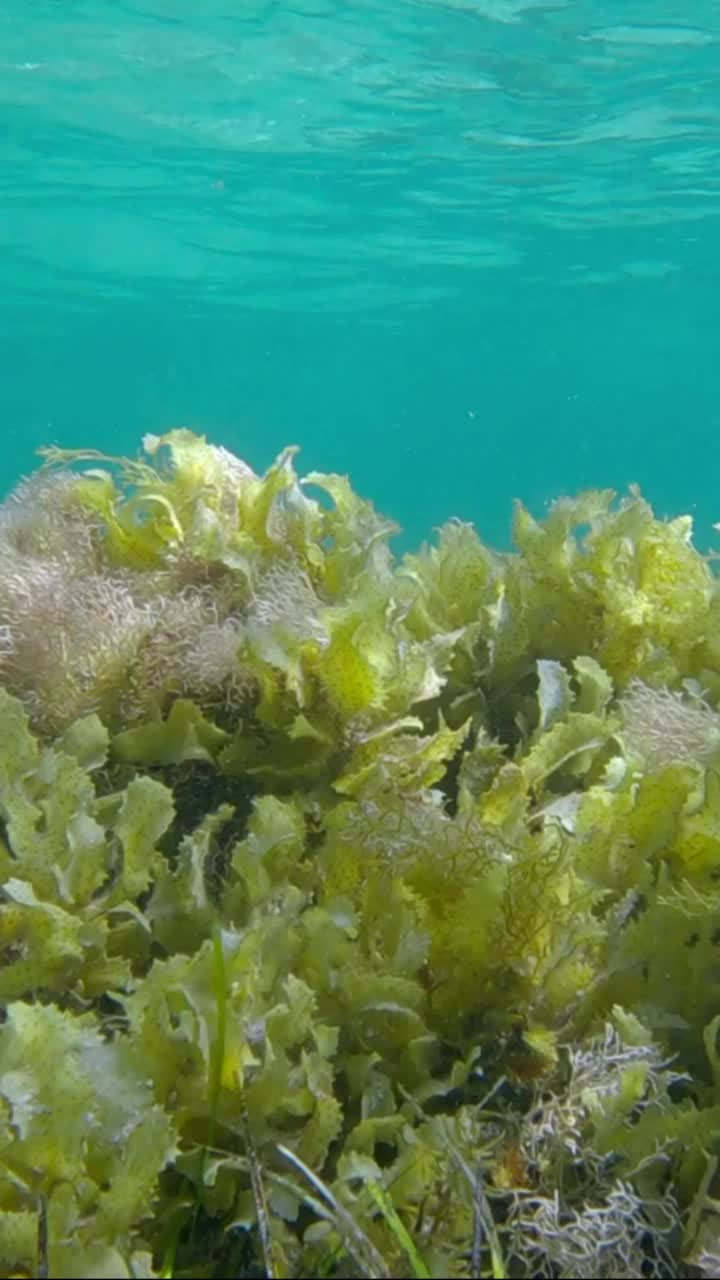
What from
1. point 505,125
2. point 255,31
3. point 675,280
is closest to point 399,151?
point 505,125

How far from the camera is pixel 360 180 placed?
917 inches

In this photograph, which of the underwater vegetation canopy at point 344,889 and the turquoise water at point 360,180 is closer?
the underwater vegetation canopy at point 344,889

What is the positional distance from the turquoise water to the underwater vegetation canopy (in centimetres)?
90

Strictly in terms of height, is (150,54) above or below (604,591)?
above

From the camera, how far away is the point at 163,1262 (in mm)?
1533

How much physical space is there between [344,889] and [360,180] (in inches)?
938

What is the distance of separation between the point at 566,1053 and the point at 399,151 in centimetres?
2256

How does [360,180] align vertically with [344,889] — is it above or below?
above

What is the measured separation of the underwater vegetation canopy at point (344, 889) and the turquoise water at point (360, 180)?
898 millimetres

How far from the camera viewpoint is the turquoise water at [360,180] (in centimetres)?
1608

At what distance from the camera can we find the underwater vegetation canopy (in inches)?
62.9

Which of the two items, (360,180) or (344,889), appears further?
(360,180)

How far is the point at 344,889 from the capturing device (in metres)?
2.12

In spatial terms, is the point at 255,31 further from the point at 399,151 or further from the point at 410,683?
the point at 410,683
